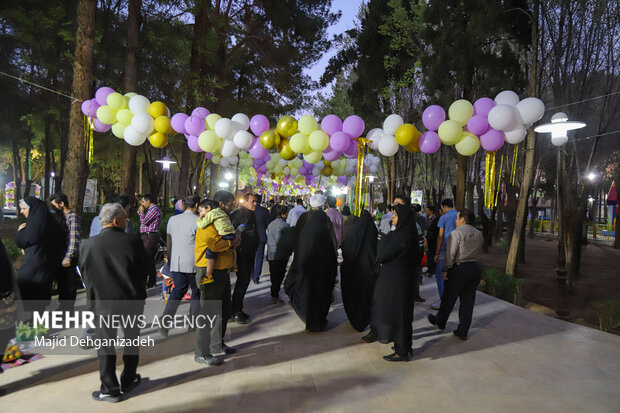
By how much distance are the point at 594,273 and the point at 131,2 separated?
16389 millimetres

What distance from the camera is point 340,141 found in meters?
8.09

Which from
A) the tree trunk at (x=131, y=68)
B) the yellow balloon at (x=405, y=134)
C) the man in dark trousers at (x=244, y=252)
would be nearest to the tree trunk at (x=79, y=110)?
the tree trunk at (x=131, y=68)

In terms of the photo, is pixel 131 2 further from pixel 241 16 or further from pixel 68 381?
pixel 68 381

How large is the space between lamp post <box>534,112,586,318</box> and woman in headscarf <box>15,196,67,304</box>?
7.66 meters

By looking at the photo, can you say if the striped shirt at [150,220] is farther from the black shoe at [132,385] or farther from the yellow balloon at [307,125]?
the black shoe at [132,385]

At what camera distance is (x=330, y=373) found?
4.39 meters

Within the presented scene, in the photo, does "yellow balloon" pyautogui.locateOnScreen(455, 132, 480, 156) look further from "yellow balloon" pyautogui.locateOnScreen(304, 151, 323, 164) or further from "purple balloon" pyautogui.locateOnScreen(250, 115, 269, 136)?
"purple balloon" pyautogui.locateOnScreen(250, 115, 269, 136)

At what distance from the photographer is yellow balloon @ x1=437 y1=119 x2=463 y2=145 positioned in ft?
22.9

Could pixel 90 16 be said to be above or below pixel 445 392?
above

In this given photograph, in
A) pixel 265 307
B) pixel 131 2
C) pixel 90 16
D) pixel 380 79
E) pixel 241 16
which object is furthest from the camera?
pixel 380 79

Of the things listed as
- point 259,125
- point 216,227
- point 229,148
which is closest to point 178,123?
point 229,148

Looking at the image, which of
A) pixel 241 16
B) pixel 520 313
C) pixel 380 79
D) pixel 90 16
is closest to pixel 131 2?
pixel 90 16

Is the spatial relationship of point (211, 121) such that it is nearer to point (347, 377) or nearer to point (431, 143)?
point (431, 143)

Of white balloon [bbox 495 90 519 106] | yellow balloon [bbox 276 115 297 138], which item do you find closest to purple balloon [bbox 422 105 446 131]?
white balloon [bbox 495 90 519 106]
